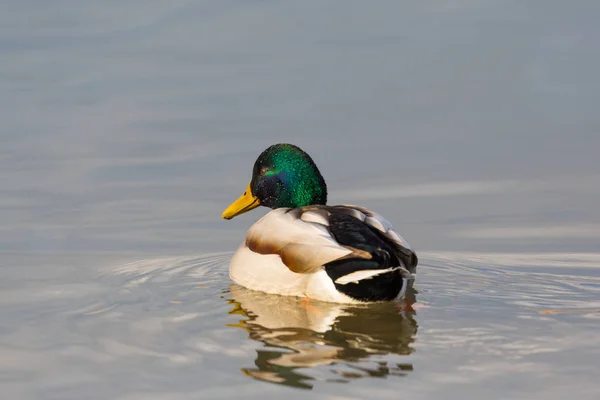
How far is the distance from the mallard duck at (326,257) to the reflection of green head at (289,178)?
35 centimetres

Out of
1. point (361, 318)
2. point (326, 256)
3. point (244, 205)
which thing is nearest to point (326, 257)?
point (326, 256)

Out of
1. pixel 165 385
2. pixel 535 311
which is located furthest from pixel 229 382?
pixel 535 311

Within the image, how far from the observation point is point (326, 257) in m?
8.95

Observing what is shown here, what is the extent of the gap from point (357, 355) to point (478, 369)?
854 millimetres

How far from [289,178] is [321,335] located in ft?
10.4

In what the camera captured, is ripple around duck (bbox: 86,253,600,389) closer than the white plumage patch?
Yes

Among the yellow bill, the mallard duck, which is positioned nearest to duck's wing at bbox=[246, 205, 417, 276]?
the mallard duck

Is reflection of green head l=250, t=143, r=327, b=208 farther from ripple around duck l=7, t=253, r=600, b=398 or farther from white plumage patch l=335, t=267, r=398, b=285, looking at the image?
white plumage patch l=335, t=267, r=398, b=285

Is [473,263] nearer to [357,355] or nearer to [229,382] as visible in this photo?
[357,355]

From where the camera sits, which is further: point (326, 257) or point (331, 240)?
point (331, 240)

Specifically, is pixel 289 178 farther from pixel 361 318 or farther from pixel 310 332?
pixel 310 332

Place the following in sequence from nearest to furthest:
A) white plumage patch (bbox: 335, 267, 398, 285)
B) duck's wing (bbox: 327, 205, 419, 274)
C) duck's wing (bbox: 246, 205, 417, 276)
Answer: white plumage patch (bbox: 335, 267, 398, 285) < duck's wing (bbox: 246, 205, 417, 276) < duck's wing (bbox: 327, 205, 419, 274)

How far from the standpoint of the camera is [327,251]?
895cm

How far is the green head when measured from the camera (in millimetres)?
11023
